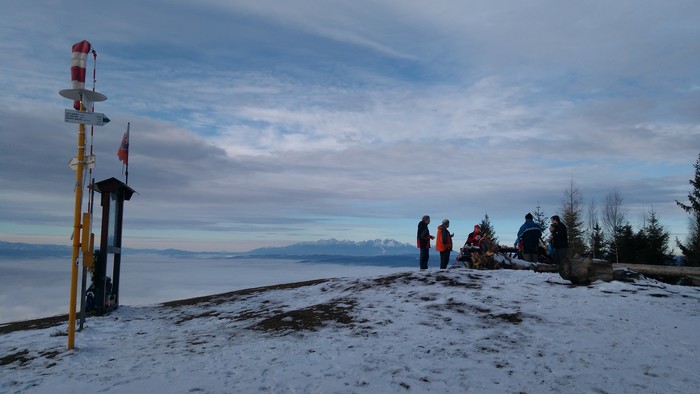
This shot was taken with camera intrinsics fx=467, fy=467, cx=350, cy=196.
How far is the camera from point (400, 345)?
25.8ft

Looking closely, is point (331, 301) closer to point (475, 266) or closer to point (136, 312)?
point (136, 312)

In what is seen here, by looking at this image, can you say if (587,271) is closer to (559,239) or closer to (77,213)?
(559,239)

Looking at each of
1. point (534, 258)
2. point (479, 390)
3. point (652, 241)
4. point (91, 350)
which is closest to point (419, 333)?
point (479, 390)

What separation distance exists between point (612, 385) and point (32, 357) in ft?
31.0

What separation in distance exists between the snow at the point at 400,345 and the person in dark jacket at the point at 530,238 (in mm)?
4157

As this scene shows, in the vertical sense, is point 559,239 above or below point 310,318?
above

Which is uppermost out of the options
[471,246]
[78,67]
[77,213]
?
[78,67]

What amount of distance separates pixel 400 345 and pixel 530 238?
10.8 m

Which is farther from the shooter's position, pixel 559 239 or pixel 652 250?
pixel 652 250

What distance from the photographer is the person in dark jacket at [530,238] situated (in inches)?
658

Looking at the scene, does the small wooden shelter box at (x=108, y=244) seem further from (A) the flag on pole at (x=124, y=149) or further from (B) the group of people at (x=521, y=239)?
(B) the group of people at (x=521, y=239)

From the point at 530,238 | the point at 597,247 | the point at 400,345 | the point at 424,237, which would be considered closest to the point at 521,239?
the point at 530,238

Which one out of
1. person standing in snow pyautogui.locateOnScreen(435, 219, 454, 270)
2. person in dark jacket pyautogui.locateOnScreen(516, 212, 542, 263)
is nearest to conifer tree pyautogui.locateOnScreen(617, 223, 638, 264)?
person in dark jacket pyautogui.locateOnScreen(516, 212, 542, 263)

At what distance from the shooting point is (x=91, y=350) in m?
8.68
